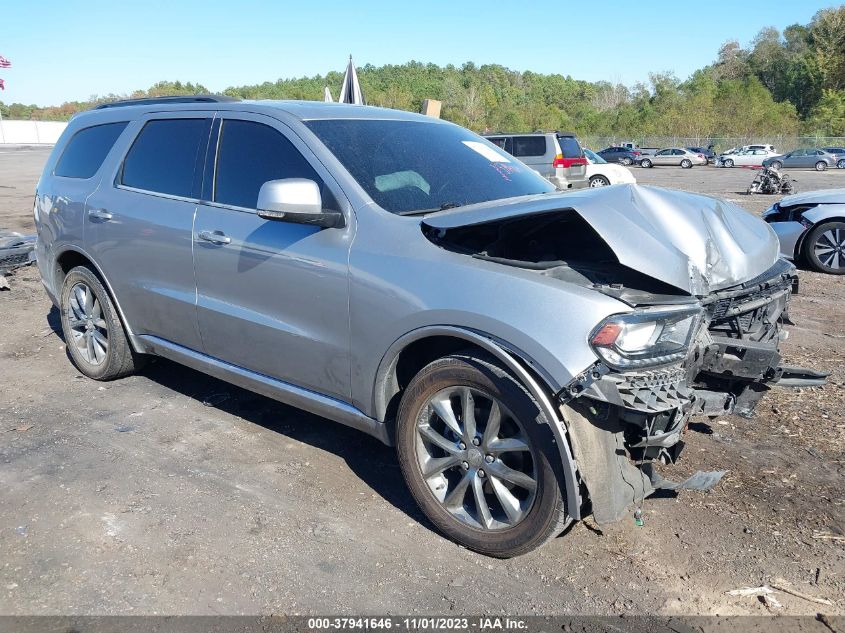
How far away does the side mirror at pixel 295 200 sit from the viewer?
126 inches

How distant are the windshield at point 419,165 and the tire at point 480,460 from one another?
97 cm

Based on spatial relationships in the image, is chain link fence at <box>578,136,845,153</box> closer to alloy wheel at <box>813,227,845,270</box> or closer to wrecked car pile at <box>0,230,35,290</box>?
alloy wheel at <box>813,227,845,270</box>

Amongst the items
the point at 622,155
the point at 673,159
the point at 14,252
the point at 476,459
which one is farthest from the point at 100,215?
the point at 622,155

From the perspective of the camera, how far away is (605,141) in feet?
220

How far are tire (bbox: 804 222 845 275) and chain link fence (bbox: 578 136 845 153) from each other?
52.1 meters

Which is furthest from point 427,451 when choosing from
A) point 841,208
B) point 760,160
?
point 760,160

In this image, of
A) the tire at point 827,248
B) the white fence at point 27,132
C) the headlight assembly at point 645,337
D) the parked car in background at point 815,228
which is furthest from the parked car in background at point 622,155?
the white fence at point 27,132

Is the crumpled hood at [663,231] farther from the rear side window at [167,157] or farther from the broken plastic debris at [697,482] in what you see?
the rear side window at [167,157]

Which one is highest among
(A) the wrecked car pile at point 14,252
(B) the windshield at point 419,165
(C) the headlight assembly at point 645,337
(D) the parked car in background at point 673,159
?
(B) the windshield at point 419,165

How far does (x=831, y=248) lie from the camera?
8906 millimetres

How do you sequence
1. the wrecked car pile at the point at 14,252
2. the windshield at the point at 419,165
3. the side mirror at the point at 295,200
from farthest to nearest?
the wrecked car pile at the point at 14,252 → the windshield at the point at 419,165 → the side mirror at the point at 295,200

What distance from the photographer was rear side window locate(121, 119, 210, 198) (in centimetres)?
419

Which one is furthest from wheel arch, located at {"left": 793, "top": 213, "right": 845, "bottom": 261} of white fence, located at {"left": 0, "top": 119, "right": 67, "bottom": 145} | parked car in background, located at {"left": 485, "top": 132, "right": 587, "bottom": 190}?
white fence, located at {"left": 0, "top": 119, "right": 67, "bottom": 145}

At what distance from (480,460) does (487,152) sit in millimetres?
2161
